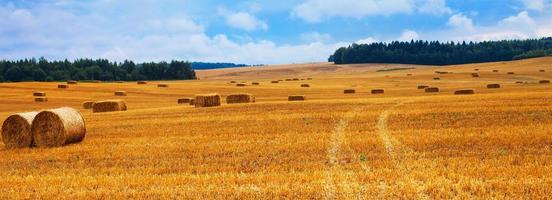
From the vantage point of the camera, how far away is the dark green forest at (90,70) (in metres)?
130

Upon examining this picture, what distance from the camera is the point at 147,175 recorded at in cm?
1511

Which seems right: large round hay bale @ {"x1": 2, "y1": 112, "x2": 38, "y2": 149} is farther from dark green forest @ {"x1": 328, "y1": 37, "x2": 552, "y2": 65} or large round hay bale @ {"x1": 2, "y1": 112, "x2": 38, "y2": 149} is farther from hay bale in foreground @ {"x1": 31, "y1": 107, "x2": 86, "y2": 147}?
dark green forest @ {"x1": 328, "y1": 37, "x2": 552, "y2": 65}

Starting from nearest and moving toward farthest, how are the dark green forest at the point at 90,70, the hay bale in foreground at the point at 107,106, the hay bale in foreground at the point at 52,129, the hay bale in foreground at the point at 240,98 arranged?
the hay bale in foreground at the point at 52,129 → the hay bale in foreground at the point at 107,106 → the hay bale in foreground at the point at 240,98 → the dark green forest at the point at 90,70

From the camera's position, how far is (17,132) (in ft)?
73.5

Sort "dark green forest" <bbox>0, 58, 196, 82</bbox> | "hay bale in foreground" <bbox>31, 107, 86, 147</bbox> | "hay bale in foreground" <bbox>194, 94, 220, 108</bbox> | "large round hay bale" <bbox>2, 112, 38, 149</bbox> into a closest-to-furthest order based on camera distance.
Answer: "hay bale in foreground" <bbox>31, 107, 86, 147</bbox>
"large round hay bale" <bbox>2, 112, 38, 149</bbox>
"hay bale in foreground" <bbox>194, 94, 220, 108</bbox>
"dark green forest" <bbox>0, 58, 196, 82</bbox>

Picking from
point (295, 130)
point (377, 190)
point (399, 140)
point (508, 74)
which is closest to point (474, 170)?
point (377, 190)

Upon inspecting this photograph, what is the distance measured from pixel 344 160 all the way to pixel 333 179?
270 centimetres

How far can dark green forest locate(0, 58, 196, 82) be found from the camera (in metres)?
130

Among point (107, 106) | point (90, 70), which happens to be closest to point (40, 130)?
point (107, 106)

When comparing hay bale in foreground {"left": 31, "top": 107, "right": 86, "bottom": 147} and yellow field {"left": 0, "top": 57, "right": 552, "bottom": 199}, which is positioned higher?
hay bale in foreground {"left": 31, "top": 107, "right": 86, "bottom": 147}

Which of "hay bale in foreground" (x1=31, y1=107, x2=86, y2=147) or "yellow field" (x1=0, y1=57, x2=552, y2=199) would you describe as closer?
"yellow field" (x1=0, y1=57, x2=552, y2=199)

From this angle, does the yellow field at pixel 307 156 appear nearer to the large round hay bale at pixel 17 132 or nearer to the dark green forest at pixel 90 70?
the large round hay bale at pixel 17 132

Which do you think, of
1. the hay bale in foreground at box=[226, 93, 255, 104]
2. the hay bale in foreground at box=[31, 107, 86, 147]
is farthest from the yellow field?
the hay bale in foreground at box=[226, 93, 255, 104]

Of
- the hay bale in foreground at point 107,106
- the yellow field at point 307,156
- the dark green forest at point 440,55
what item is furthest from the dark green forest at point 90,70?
the yellow field at point 307,156
